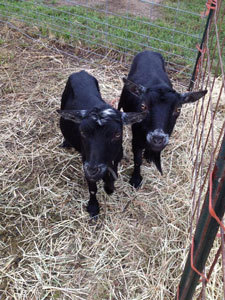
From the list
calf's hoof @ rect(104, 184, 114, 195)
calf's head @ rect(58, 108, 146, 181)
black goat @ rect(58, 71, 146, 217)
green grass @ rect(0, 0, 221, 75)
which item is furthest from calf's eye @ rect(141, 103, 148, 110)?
green grass @ rect(0, 0, 221, 75)

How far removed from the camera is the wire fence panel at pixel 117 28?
648 centimetres

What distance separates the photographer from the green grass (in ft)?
21.6

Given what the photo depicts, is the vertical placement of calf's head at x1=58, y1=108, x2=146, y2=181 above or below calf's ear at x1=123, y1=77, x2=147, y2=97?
below

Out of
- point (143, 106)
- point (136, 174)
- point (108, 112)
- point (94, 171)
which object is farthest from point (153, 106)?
point (136, 174)

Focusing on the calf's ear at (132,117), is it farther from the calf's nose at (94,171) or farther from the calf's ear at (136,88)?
the calf's nose at (94,171)

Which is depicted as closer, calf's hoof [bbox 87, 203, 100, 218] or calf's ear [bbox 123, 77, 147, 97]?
calf's ear [bbox 123, 77, 147, 97]

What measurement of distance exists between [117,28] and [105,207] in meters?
4.51

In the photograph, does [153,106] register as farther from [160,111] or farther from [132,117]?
[132,117]

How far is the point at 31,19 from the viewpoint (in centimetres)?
748

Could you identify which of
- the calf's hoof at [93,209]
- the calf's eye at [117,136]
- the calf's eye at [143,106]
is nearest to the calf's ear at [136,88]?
the calf's eye at [143,106]

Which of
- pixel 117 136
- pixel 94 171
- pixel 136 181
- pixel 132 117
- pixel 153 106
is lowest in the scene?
pixel 136 181

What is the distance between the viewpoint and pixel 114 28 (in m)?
7.17

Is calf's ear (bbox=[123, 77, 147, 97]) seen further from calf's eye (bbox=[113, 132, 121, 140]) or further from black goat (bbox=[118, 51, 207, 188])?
calf's eye (bbox=[113, 132, 121, 140])

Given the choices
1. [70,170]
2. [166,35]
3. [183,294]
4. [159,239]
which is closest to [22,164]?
[70,170]
